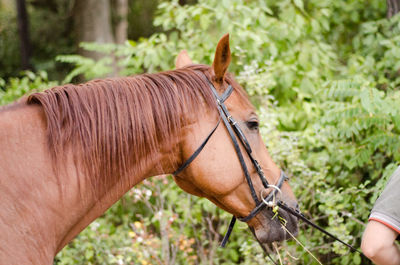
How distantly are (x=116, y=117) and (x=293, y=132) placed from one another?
2.48 metres

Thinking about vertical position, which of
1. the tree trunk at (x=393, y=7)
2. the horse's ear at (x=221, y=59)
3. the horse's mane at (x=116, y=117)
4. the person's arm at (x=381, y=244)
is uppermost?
the tree trunk at (x=393, y=7)

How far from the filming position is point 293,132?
4.04 m

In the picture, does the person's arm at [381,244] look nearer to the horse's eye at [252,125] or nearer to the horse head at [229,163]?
the horse head at [229,163]

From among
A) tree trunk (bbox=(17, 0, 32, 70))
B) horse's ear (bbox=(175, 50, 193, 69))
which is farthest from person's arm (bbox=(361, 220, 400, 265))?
tree trunk (bbox=(17, 0, 32, 70))

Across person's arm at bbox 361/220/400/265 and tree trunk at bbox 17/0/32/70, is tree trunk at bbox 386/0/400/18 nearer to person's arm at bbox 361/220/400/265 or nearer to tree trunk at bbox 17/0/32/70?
person's arm at bbox 361/220/400/265

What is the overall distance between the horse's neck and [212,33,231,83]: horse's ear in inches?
34.2

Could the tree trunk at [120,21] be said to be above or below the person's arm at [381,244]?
above

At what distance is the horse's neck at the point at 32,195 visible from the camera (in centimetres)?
173

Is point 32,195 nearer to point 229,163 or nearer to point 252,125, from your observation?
point 229,163

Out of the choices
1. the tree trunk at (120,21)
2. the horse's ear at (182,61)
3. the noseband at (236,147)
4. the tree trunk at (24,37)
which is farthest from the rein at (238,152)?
the tree trunk at (120,21)

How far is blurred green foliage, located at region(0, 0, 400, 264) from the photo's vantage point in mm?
3393

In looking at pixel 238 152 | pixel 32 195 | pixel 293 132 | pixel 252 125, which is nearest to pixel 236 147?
pixel 238 152

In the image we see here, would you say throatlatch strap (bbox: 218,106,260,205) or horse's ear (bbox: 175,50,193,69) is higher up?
horse's ear (bbox: 175,50,193,69)

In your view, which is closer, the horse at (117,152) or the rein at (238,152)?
the horse at (117,152)
